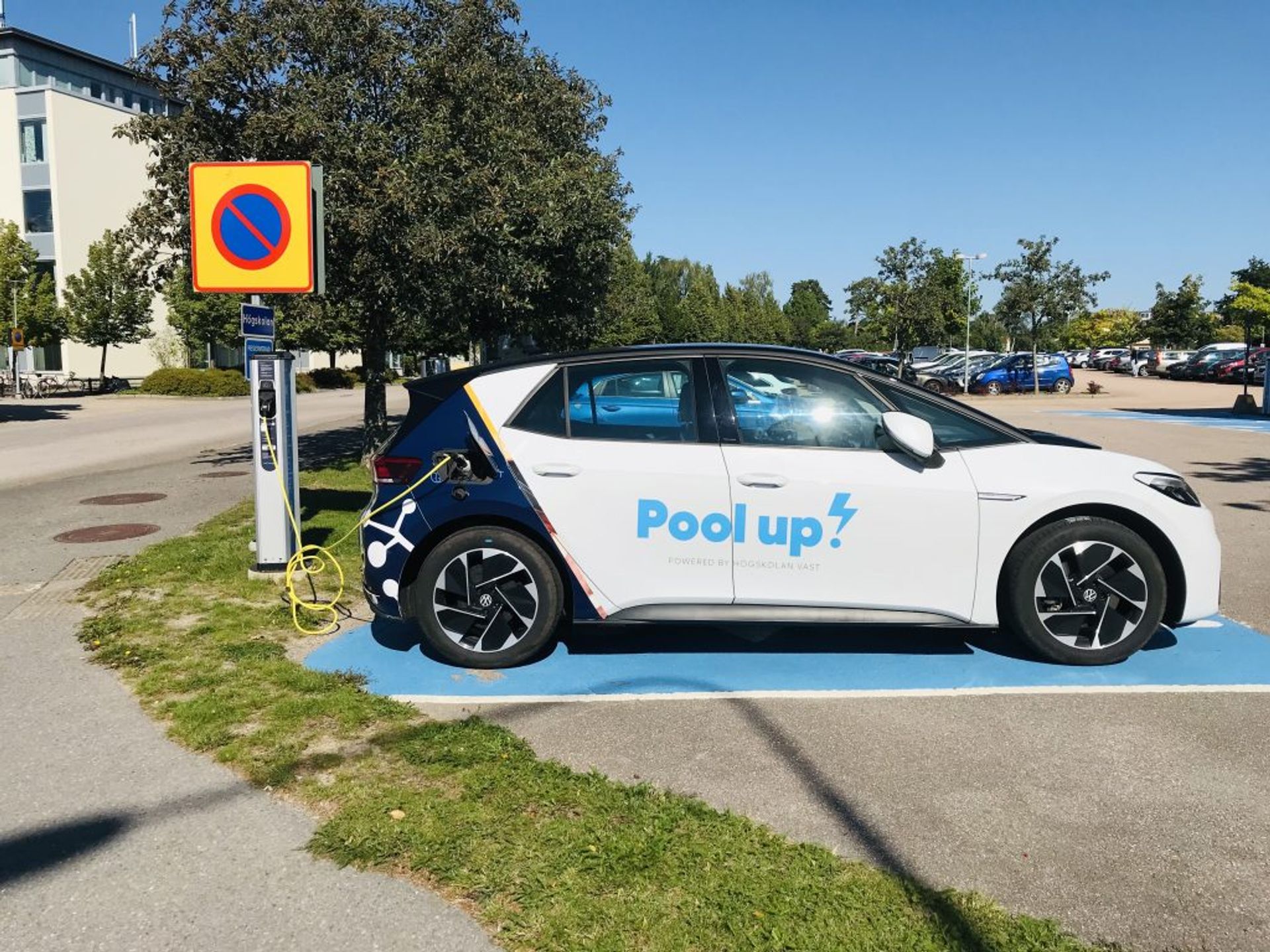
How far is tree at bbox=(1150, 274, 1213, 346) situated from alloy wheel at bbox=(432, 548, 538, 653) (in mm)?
81832

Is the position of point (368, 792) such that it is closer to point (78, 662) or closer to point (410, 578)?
point (410, 578)

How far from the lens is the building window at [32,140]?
45.9 meters

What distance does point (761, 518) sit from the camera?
4.73 metres

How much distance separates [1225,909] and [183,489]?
38.5 ft

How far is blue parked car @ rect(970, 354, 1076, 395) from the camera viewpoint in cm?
4072

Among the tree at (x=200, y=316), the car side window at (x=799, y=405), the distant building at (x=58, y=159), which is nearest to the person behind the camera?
the car side window at (x=799, y=405)

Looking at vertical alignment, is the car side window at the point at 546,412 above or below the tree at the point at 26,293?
below

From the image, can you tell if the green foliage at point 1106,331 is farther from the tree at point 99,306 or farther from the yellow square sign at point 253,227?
the yellow square sign at point 253,227

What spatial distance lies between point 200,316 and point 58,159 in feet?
38.2

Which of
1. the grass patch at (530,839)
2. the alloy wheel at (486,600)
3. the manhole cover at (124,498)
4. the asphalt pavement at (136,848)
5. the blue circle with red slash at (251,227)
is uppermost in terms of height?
the blue circle with red slash at (251,227)

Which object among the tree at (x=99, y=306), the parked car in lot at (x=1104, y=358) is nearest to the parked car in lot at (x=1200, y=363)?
the parked car in lot at (x=1104, y=358)

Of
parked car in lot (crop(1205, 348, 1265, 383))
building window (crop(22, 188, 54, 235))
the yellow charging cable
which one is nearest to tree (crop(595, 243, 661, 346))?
the yellow charging cable

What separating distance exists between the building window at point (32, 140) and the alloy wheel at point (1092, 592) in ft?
173

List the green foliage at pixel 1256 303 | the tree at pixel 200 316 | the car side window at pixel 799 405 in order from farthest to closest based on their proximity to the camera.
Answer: the green foliage at pixel 1256 303 < the tree at pixel 200 316 < the car side window at pixel 799 405
